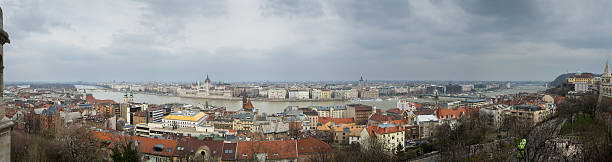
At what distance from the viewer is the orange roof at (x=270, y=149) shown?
819cm

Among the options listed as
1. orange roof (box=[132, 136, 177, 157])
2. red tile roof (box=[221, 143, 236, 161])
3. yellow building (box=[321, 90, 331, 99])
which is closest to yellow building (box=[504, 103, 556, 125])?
red tile roof (box=[221, 143, 236, 161])

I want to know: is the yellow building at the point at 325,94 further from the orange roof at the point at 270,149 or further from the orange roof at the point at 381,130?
the orange roof at the point at 270,149

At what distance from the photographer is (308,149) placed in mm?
8688

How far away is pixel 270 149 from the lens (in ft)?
27.5

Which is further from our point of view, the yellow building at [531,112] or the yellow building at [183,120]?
the yellow building at [183,120]

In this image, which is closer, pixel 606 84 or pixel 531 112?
pixel 606 84

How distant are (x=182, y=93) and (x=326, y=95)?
21.5m

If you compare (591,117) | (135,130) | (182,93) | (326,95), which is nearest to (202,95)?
(182,93)

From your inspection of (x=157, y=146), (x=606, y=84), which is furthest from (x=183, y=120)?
(x=606, y=84)

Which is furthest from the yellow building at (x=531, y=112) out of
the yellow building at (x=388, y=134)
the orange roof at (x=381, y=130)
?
the orange roof at (x=381, y=130)

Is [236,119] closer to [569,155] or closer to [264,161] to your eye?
[264,161]

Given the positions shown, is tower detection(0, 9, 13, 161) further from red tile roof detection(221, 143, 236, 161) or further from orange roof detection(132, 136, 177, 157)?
orange roof detection(132, 136, 177, 157)

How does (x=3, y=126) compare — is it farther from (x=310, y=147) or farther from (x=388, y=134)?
(x=388, y=134)

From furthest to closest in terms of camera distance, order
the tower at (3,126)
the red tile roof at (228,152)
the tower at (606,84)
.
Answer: the tower at (606,84) < the red tile roof at (228,152) < the tower at (3,126)
